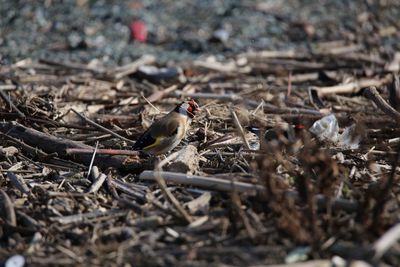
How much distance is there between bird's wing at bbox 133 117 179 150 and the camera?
6160 millimetres

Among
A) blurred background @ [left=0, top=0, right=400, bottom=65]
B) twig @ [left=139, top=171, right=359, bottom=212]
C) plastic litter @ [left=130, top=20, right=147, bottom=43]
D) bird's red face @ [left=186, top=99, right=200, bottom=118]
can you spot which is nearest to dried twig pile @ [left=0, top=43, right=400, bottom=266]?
twig @ [left=139, top=171, right=359, bottom=212]

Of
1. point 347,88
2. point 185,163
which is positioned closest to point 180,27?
point 347,88

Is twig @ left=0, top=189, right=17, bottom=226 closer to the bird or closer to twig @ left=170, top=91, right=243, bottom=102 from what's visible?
the bird

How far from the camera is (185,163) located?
5551 mm

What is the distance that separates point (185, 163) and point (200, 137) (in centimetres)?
114

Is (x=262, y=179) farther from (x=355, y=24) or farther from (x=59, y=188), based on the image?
(x=355, y=24)

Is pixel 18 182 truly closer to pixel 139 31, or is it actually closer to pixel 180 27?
pixel 139 31

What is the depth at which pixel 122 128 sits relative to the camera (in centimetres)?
713

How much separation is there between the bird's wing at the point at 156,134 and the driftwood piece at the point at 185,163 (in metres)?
0.42

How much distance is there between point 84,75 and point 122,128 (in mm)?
2513

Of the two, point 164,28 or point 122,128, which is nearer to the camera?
point 122,128

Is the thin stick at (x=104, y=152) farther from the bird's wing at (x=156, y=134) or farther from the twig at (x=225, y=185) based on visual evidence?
the twig at (x=225, y=185)

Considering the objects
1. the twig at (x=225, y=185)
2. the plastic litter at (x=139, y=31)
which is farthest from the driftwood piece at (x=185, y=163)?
the plastic litter at (x=139, y=31)

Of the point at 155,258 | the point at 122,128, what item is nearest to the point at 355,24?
the point at 122,128
